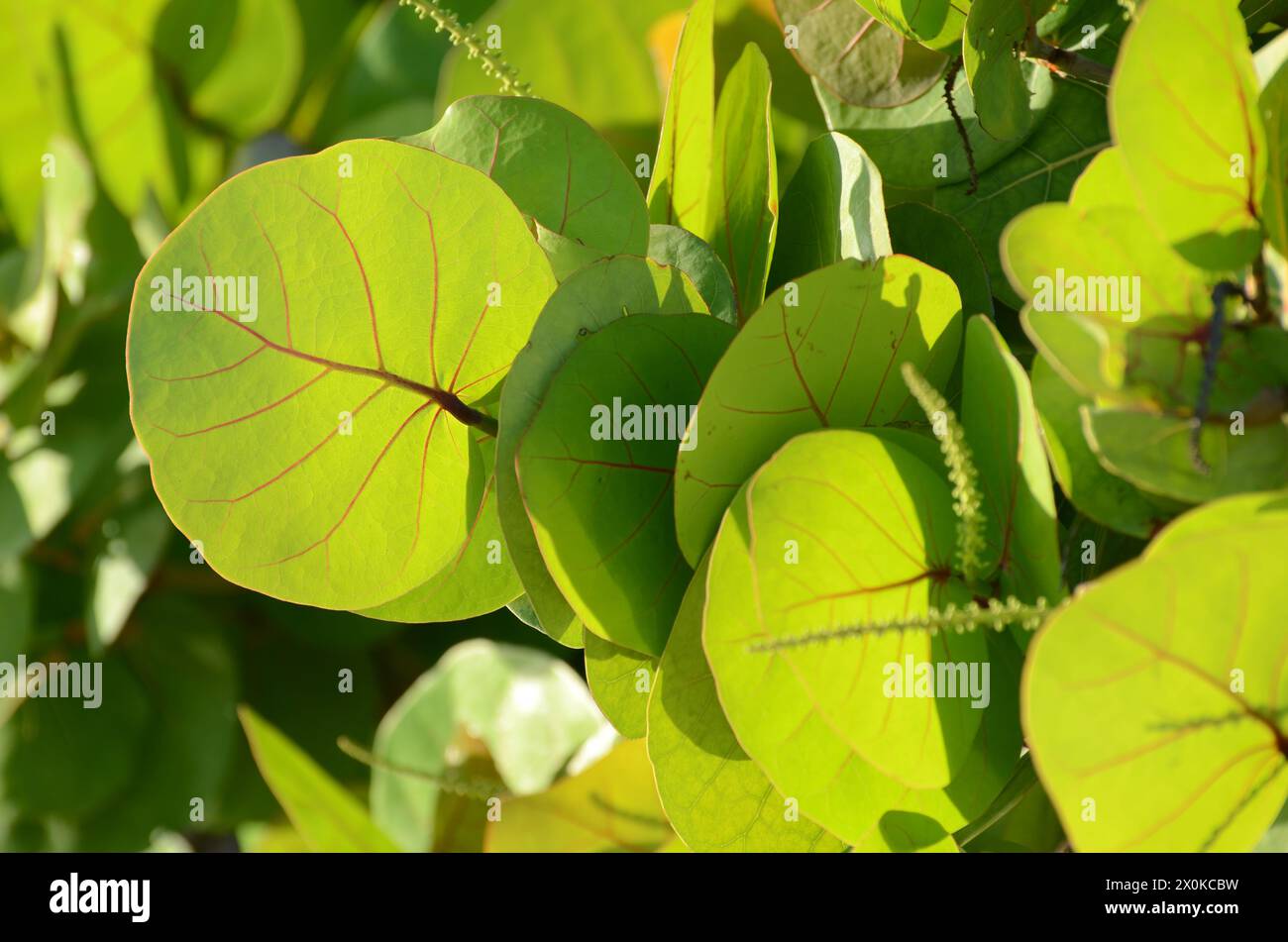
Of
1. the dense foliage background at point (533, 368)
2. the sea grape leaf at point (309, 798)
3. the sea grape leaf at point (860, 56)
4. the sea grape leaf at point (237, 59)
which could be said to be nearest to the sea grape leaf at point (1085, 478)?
the dense foliage background at point (533, 368)

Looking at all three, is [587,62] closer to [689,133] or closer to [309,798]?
[689,133]

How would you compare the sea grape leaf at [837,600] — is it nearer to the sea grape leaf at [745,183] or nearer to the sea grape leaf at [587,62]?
the sea grape leaf at [745,183]

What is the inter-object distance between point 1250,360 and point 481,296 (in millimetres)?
136

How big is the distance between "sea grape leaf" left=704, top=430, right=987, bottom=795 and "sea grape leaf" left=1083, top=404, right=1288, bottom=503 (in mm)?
37

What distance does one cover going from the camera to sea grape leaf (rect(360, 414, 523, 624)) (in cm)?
23

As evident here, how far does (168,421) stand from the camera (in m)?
0.20

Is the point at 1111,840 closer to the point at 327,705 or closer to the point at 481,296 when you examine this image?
the point at 481,296

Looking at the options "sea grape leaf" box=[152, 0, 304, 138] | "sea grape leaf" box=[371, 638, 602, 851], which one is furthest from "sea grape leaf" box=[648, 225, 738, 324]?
"sea grape leaf" box=[152, 0, 304, 138]

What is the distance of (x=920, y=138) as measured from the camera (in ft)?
0.84

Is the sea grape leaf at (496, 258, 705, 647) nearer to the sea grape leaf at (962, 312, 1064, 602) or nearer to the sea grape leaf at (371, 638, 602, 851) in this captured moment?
the sea grape leaf at (962, 312, 1064, 602)

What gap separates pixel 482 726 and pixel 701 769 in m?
0.26

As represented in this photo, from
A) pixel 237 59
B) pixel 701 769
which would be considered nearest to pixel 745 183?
pixel 701 769

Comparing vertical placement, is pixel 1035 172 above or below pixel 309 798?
above
